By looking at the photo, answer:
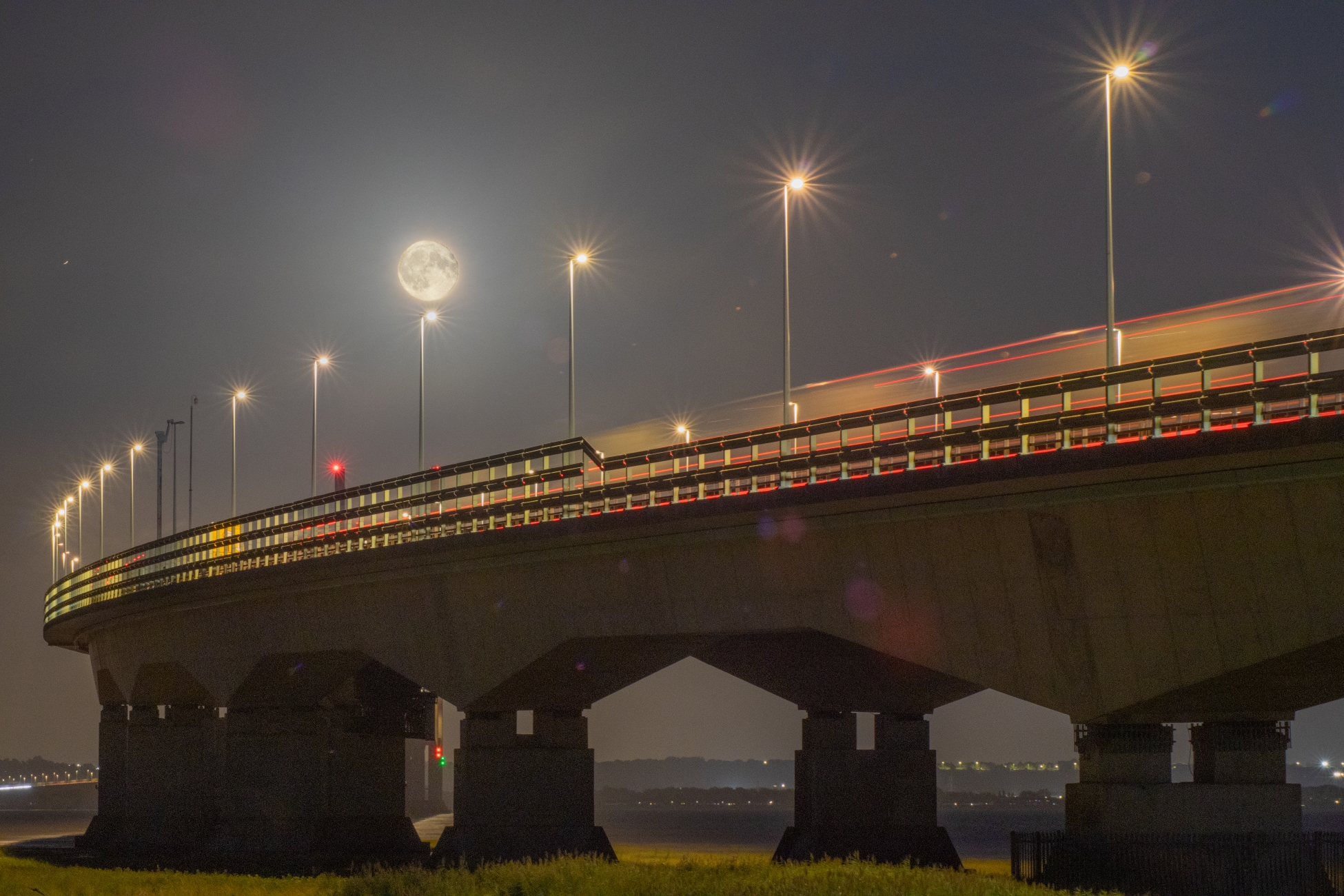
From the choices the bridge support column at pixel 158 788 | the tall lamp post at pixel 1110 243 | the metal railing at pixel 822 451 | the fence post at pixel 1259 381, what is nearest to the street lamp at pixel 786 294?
the metal railing at pixel 822 451

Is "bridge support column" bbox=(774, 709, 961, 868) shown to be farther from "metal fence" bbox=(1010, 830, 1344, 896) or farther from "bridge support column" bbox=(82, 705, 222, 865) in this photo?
"bridge support column" bbox=(82, 705, 222, 865)

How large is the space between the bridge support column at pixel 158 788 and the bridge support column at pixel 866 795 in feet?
81.8

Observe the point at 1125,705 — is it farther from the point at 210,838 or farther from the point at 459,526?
A: the point at 210,838

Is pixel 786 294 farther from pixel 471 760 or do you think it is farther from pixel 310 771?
pixel 310 771

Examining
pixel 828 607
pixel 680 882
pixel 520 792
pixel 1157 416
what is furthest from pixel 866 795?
pixel 1157 416

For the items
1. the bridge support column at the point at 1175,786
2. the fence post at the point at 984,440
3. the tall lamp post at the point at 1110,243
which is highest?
the tall lamp post at the point at 1110,243

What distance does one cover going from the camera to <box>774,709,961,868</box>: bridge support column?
146 ft

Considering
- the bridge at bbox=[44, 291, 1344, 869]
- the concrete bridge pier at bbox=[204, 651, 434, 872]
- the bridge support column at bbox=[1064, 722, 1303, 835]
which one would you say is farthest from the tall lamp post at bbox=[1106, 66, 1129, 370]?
the concrete bridge pier at bbox=[204, 651, 434, 872]

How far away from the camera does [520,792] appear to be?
40.6 meters

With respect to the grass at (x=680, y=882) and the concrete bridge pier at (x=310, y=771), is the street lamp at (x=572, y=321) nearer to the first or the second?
the concrete bridge pier at (x=310, y=771)

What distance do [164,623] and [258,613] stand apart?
10.2m

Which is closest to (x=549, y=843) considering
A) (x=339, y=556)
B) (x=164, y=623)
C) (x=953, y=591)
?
(x=339, y=556)

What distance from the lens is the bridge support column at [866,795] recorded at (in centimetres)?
4444

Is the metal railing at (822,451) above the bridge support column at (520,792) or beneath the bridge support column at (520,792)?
above
